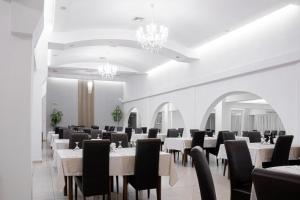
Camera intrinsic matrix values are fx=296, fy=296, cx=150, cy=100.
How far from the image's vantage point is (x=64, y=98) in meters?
17.1

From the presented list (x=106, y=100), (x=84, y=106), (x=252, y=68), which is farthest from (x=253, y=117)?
(x=252, y=68)

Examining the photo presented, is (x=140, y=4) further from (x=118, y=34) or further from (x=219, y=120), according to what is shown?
(x=219, y=120)

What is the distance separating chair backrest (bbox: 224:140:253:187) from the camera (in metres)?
3.24

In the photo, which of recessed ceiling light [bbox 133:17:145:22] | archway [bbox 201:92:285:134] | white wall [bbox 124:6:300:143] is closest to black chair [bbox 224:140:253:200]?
white wall [bbox 124:6:300:143]

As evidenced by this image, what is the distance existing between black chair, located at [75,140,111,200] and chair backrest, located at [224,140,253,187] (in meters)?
1.46

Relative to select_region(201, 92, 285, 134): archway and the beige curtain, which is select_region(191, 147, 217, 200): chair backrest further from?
the beige curtain

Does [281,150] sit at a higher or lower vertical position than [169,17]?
lower

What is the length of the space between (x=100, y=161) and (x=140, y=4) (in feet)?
13.4

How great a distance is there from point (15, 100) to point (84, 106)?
1450 centimetres

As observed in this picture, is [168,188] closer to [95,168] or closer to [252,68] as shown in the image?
[95,168]

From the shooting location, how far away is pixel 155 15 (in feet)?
23.4

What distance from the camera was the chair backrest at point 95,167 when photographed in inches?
141

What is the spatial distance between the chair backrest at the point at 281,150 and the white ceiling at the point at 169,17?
291 centimetres

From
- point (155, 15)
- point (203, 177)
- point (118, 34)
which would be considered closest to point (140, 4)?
point (155, 15)
